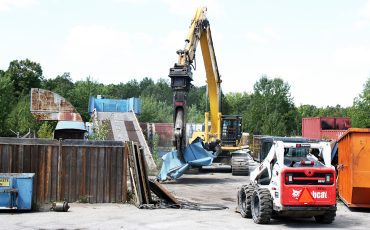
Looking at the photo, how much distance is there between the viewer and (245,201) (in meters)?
15.0

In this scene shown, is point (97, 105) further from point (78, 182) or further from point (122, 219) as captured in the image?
point (122, 219)

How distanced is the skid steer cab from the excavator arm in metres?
10.8

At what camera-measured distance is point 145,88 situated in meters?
163

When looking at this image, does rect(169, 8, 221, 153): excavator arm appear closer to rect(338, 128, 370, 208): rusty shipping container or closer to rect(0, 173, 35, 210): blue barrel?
rect(338, 128, 370, 208): rusty shipping container

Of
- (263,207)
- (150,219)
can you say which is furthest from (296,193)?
(150,219)

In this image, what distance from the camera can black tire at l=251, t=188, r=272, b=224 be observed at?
13.7m

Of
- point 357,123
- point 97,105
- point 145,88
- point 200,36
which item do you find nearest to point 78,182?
point 200,36

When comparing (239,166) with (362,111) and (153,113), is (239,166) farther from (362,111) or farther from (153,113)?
(153,113)

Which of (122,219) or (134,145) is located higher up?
(134,145)

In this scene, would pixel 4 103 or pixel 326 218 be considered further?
pixel 4 103

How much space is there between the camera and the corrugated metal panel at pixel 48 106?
45906 mm

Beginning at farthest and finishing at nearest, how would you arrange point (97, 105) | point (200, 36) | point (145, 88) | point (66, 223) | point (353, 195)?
point (145, 88), point (97, 105), point (200, 36), point (353, 195), point (66, 223)

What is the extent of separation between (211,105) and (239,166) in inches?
166

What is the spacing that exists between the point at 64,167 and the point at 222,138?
15.5 meters
